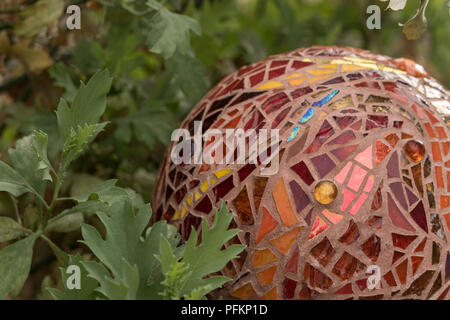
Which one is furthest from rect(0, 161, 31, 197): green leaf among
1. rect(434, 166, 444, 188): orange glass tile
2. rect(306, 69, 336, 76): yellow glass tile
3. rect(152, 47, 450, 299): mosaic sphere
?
rect(434, 166, 444, 188): orange glass tile

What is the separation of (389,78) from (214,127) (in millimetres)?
259

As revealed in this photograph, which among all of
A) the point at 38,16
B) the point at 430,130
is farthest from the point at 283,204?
the point at 38,16

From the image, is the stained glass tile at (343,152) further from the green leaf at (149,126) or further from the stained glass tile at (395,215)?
the green leaf at (149,126)

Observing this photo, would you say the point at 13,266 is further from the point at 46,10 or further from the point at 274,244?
the point at 46,10

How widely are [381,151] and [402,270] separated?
0.50 feet

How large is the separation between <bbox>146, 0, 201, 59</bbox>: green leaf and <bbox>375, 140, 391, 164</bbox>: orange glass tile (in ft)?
1.12

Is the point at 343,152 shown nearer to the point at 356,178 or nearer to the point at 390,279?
the point at 356,178

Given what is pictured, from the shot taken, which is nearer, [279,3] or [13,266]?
[13,266]

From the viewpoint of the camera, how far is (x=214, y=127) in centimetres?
88

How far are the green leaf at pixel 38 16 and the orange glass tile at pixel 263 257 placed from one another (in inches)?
23.0

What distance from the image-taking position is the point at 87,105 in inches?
32.4

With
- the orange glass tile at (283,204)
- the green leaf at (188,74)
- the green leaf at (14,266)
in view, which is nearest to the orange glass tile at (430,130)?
the orange glass tile at (283,204)

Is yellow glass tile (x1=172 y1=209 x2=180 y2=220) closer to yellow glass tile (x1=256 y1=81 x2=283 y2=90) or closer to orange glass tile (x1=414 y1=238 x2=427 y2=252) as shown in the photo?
yellow glass tile (x1=256 y1=81 x2=283 y2=90)
